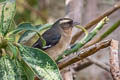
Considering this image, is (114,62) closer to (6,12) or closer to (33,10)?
(6,12)

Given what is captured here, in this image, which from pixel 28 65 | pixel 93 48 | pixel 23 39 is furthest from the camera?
pixel 23 39

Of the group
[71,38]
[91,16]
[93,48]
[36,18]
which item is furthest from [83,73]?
[93,48]

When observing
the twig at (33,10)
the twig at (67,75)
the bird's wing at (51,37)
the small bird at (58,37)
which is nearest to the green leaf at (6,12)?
the twig at (67,75)

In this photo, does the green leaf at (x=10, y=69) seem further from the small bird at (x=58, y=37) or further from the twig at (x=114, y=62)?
the small bird at (x=58, y=37)

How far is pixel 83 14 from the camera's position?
3.68m

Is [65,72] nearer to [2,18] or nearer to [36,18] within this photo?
[2,18]

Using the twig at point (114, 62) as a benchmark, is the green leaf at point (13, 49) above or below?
above

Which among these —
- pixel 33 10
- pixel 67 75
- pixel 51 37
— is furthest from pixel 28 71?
pixel 33 10

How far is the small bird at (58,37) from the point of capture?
7.51 feet

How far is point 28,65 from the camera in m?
1.33

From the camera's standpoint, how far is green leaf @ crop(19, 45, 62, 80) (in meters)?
1.30

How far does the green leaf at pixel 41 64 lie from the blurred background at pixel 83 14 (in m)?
1.09

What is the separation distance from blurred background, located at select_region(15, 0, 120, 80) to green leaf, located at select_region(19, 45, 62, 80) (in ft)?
3.57

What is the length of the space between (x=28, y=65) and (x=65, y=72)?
60 cm
